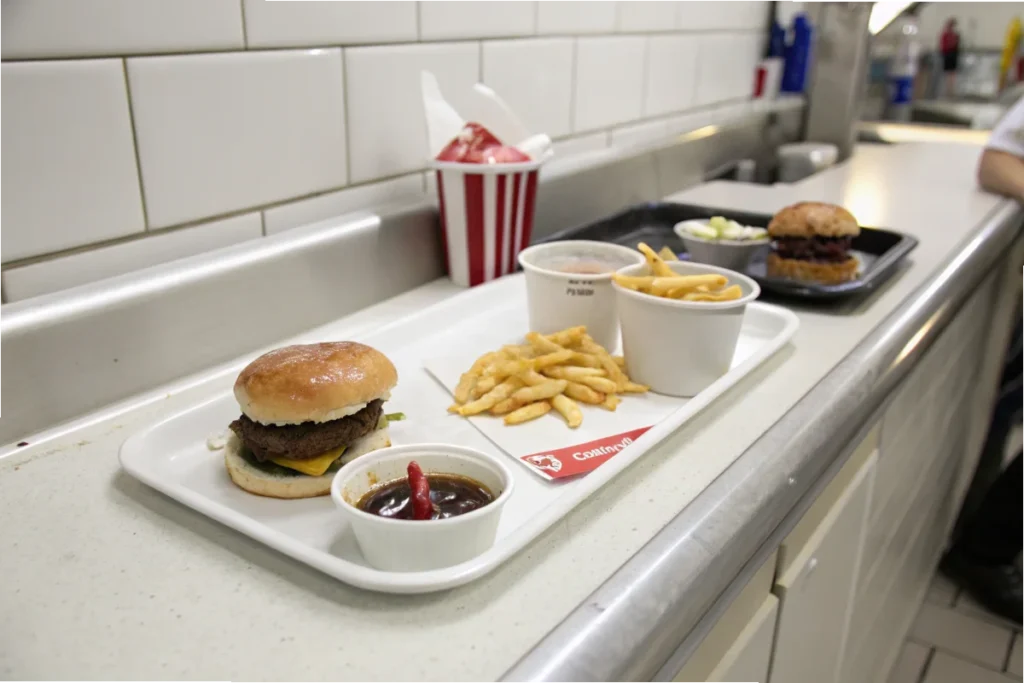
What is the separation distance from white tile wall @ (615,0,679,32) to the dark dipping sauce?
1.21m

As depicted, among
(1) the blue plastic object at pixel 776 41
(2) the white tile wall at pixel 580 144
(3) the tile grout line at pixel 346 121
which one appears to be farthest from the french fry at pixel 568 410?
(1) the blue plastic object at pixel 776 41

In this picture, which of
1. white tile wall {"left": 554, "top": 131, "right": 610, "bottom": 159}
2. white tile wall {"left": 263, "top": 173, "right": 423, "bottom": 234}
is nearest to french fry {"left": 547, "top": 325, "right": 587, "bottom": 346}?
white tile wall {"left": 263, "top": 173, "right": 423, "bottom": 234}

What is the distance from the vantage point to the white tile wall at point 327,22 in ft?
3.03

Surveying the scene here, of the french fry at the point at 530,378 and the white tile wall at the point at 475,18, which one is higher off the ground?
the white tile wall at the point at 475,18

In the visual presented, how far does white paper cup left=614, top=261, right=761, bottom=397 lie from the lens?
2.64ft

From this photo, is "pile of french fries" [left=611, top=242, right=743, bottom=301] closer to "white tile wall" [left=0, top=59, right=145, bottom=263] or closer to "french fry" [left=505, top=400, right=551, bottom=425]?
"french fry" [left=505, top=400, right=551, bottom=425]

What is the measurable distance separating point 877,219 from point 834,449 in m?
0.91

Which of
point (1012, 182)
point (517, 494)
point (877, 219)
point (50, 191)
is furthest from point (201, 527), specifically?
point (1012, 182)

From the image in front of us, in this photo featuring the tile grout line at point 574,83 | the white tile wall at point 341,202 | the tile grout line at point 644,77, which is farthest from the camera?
the tile grout line at point 644,77

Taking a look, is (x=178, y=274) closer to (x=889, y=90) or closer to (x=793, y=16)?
(x=793, y=16)

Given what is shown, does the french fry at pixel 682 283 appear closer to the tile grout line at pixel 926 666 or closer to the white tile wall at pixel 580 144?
the white tile wall at pixel 580 144

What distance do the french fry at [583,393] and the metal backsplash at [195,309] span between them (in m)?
0.34

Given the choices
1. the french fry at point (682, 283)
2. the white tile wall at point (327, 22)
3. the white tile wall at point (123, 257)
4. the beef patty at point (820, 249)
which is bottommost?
the beef patty at point (820, 249)

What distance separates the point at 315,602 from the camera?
504 mm
